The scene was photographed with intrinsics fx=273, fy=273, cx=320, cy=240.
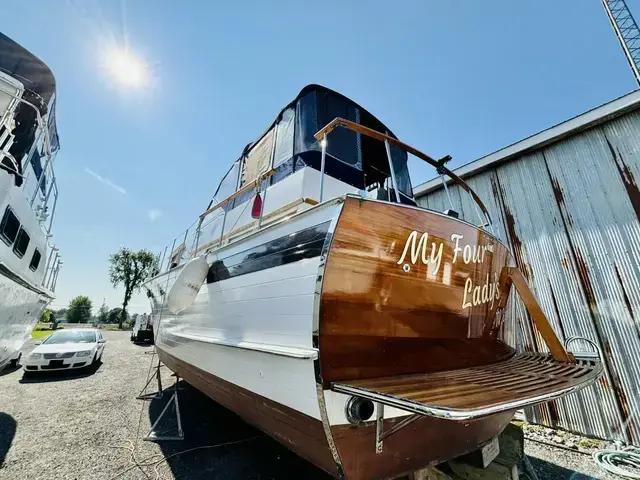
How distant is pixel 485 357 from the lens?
238 centimetres

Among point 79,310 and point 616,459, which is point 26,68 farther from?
point 79,310

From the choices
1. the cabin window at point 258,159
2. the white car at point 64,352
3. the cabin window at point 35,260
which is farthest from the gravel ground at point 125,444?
the cabin window at point 258,159

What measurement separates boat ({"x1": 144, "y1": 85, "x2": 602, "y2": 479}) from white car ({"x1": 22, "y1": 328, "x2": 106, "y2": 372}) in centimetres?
704

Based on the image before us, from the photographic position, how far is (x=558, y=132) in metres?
5.14

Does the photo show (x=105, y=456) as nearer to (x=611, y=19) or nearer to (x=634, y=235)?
(x=634, y=235)

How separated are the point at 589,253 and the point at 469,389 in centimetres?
492

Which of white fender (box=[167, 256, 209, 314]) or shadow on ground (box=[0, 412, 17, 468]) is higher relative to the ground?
white fender (box=[167, 256, 209, 314])

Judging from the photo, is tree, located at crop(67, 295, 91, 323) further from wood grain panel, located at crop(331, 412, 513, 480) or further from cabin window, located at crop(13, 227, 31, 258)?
wood grain panel, located at crop(331, 412, 513, 480)

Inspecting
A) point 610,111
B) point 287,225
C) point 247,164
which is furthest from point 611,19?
point 287,225

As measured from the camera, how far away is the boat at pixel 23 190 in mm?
3455

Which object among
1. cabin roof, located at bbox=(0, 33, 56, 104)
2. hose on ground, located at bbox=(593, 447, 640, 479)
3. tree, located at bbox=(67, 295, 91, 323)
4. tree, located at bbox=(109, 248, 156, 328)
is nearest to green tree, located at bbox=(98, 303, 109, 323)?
tree, located at bbox=(67, 295, 91, 323)

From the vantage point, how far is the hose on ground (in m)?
3.26

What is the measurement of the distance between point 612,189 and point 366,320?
5.48 m

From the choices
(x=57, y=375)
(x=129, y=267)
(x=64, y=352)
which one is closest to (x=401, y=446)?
(x=64, y=352)
